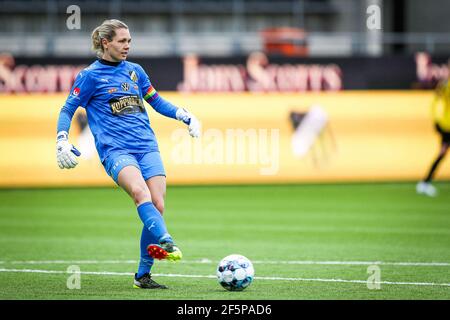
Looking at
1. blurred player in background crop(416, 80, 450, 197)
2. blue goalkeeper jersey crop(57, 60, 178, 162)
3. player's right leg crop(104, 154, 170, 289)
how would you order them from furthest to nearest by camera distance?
1. blurred player in background crop(416, 80, 450, 197)
2. blue goalkeeper jersey crop(57, 60, 178, 162)
3. player's right leg crop(104, 154, 170, 289)

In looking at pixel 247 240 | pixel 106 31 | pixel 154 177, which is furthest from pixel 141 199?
pixel 247 240

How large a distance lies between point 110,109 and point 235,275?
1851 mm

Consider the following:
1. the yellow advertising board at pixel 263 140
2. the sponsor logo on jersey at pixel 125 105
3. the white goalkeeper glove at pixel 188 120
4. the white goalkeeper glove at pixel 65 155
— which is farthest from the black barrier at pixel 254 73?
the white goalkeeper glove at pixel 65 155

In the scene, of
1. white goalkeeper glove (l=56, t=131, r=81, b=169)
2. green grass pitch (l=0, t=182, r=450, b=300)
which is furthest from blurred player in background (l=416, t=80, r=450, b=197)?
white goalkeeper glove (l=56, t=131, r=81, b=169)

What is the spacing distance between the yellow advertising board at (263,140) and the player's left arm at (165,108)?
11413 millimetres

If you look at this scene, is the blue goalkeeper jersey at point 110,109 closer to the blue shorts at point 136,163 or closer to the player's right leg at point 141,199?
the blue shorts at point 136,163

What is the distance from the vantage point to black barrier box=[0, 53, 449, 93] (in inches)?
845

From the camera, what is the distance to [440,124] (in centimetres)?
2053

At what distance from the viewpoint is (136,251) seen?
12.1 m

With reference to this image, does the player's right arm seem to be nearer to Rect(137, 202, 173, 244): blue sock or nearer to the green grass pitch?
Rect(137, 202, 173, 244): blue sock

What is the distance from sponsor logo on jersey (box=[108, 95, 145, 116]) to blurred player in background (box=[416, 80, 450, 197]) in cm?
1163
